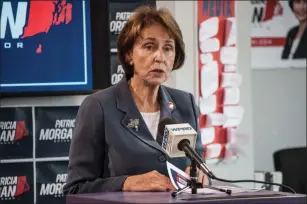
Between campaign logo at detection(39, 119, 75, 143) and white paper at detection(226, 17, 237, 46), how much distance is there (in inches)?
64.2

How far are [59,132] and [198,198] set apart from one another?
7.17 ft

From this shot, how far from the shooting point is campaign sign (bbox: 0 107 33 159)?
418 cm

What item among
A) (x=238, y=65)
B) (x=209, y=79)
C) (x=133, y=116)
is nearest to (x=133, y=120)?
(x=133, y=116)

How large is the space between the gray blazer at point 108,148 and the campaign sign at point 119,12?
4.89 feet

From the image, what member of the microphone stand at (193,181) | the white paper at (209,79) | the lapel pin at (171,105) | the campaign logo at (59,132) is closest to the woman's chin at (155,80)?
the lapel pin at (171,105)

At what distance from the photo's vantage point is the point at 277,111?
747 cm

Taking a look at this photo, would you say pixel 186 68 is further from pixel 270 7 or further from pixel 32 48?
pixel 270 7

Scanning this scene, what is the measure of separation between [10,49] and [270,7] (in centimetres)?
384

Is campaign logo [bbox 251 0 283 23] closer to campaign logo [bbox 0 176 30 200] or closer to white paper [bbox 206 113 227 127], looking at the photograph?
white paper [bbox 206 113 227 127]

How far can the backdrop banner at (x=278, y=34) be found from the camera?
290 inches

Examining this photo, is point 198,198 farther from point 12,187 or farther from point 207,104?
point 207,104

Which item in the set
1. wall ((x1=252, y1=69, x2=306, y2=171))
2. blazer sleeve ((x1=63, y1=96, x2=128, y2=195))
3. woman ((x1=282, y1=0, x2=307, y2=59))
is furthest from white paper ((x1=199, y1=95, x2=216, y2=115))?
blazer sleeve ((x1=63, y1=96, x2=128, y2=195))

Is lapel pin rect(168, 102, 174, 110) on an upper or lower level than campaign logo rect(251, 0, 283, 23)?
lower

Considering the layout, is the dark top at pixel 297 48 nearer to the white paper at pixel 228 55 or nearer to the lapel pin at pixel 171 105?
the white paper at pixel 228 55
